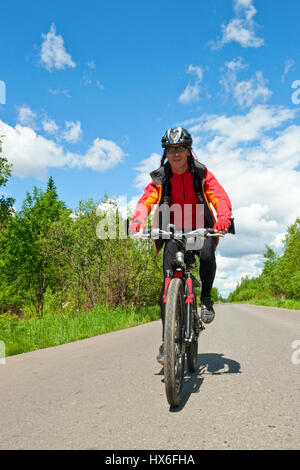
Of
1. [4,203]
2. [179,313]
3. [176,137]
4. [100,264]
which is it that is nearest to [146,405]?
[179,313]

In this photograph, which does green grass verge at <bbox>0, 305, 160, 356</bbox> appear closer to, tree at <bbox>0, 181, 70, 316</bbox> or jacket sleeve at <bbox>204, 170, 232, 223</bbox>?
jacket sleeve at <bbox>204, 170, 232, 223</bbox>

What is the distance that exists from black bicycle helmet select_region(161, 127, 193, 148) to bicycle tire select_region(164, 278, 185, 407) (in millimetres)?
1302

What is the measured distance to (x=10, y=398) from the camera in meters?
3.32

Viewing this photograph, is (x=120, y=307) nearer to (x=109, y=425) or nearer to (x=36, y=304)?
(x=109, y=425)

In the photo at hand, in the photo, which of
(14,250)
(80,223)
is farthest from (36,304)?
(80,223)

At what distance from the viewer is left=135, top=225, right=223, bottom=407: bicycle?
2.71m

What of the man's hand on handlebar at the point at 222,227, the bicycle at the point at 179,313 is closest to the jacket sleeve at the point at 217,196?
the man's hand on handlebar at the point at 222,227

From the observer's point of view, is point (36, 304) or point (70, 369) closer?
point (70, 369)

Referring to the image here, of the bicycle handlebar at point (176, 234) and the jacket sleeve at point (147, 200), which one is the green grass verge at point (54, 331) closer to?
the jacket sleeve at point (147, 200)

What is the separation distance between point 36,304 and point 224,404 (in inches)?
1567

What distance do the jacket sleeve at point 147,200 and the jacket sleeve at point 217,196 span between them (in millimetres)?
512

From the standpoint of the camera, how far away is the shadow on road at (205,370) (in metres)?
3.30

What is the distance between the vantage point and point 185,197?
3.93 metres

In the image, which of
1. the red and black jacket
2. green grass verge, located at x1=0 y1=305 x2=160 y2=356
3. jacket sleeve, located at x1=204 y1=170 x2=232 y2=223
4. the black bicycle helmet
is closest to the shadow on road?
the red and black jacket
